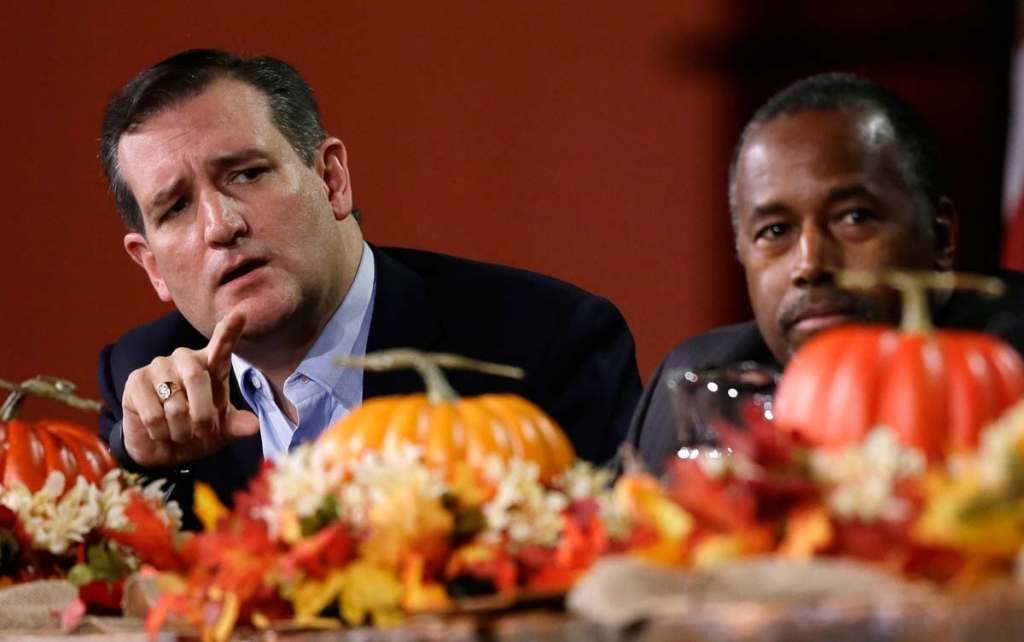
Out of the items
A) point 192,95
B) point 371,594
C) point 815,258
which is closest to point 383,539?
point 371,594

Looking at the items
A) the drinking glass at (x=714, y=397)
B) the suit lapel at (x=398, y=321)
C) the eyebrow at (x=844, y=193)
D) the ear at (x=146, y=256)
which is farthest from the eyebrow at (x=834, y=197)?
the ear at (x=146, y=256)

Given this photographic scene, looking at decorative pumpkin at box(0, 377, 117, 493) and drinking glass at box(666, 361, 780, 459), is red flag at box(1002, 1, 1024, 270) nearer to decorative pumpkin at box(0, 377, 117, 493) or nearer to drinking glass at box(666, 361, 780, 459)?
drinking glass at box(666, 361, 780, 459)

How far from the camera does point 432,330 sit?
94.6 inches

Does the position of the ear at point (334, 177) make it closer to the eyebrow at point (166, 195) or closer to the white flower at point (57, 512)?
the eyebrow at point (166, 195)

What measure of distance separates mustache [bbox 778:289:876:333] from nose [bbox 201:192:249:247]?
96cm

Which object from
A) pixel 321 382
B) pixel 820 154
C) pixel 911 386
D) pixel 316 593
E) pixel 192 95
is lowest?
pixel 321 382

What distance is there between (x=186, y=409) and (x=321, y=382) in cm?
47

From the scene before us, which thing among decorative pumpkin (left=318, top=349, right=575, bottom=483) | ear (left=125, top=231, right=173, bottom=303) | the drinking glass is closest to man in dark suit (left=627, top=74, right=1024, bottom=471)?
the drinking glass

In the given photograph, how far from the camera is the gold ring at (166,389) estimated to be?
1.87m

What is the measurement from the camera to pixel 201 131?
2.29 m

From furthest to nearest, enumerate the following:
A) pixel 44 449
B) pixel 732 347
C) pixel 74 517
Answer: pixel 732 347 < pixel 44 449 < pixel 74 517

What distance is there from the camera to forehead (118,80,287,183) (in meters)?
2.27

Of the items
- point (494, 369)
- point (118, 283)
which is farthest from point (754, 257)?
point (118, 283)

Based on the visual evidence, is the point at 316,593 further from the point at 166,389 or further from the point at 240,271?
the point at 240,271
